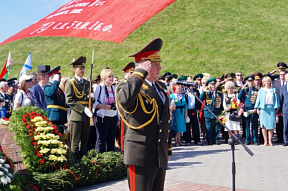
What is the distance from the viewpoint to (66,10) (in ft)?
31.0

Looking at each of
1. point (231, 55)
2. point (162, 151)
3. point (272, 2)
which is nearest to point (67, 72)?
point (231, 55)

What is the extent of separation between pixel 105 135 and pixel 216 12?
117 ft

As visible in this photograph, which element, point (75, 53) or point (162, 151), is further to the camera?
point (75, 53)

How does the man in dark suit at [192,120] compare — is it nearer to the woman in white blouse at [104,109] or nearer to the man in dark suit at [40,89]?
the woman in white blouse at [104,109]

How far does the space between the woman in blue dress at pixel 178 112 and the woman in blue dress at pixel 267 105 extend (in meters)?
2.44

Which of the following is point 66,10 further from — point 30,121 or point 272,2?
point 272,2

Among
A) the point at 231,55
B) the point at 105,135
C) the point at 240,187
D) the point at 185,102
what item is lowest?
the point at 240,187

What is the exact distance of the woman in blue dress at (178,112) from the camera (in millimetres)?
14219

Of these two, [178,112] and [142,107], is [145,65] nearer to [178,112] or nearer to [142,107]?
[142,107]

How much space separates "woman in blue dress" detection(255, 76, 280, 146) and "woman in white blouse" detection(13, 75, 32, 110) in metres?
7.62

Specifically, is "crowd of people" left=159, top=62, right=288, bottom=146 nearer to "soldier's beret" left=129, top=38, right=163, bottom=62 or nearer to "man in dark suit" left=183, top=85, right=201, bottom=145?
"man in dark suit" left=183, top=85, right=201, bottom=145

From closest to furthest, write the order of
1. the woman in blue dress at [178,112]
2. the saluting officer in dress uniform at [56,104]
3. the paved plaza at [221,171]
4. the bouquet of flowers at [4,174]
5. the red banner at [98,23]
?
the bouquet of flowers at [4,174] → the red banner at [98,23] → the paved plaza at [221,171] → the saluting officer in dress uniform at [56,104] → the woman in blue dress at [178,112]

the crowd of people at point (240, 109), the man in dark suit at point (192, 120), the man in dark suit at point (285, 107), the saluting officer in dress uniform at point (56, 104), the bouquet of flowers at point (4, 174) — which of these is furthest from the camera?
the man in dark suit at point (192, 120)

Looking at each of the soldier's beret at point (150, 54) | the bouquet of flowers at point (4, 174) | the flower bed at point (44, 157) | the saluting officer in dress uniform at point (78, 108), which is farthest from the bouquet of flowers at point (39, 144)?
the soldier's beret at point (150, 54)
